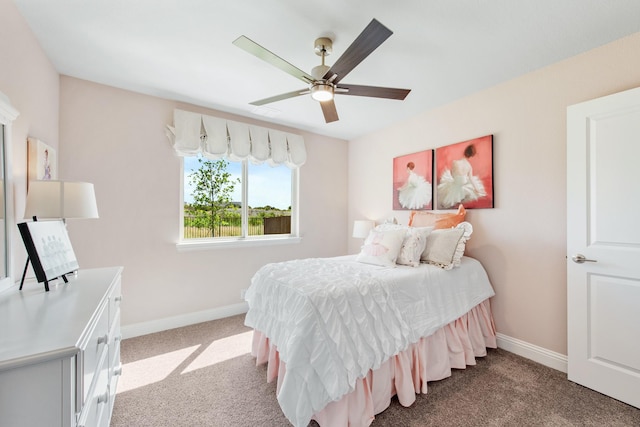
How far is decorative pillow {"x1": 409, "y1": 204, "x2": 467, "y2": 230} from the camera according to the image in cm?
272

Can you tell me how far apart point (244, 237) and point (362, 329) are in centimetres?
234

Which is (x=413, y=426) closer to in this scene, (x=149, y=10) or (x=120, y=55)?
(x=149, y=10)

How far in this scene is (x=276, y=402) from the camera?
182 centimetres

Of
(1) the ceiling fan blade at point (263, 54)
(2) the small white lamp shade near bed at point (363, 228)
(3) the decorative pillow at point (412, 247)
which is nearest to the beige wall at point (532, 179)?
(3) the decorative pillow at point (412, 247)

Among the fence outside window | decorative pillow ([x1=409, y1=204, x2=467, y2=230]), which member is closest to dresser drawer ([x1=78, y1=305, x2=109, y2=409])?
the fence outside window

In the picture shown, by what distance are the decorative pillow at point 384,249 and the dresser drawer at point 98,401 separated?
6.29 ft

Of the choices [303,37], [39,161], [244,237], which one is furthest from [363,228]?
[39,161]

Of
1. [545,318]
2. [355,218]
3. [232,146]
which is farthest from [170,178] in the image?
[545,318]

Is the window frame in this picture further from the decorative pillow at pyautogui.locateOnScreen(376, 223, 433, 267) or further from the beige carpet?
the decorative pillow at pyautogui.locateOnScreen(376, 223, 433, 267)

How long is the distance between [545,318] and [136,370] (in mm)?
3421

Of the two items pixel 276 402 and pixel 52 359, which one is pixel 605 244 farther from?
pixel 52 359

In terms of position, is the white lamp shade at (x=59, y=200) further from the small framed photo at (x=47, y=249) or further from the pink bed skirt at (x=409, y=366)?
the pink bed skirt at (x=409, y=366)

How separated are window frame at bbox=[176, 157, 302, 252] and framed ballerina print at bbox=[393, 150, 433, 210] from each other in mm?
1409

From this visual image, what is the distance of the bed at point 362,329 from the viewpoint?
145cm
